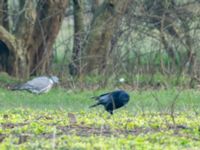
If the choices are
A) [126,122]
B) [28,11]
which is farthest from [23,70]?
Answer: [126,122]

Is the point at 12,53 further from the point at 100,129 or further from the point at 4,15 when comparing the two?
the point at 100,129

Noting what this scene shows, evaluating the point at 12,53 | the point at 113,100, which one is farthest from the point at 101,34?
the point at 113,100

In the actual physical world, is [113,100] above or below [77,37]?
above

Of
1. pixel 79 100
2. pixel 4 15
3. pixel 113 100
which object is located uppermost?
pixel 4 15

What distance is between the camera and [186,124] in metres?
13.4

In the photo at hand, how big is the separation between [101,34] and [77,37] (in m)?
0.76

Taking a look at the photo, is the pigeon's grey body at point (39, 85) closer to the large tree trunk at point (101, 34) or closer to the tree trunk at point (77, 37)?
the tree trunk at point (77, 37)

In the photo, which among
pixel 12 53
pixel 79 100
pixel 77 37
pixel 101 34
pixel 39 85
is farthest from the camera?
pixel 77 37

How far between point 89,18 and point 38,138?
58.4ft

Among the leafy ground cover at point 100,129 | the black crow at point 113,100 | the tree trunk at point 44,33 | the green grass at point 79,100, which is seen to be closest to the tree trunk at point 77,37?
the tree trunk at point 44,33

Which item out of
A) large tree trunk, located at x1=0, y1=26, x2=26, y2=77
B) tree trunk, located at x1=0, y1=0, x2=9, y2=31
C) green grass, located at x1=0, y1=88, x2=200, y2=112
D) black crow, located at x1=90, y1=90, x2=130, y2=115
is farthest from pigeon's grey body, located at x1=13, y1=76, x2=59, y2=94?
black crow, located at x1=90, y1=90, x2=130, y2=115

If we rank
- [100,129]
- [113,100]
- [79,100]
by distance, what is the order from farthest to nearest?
[79,100] < [113,100] < [100,129]

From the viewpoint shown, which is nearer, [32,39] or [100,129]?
[100,129]

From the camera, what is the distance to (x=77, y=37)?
26391mm
